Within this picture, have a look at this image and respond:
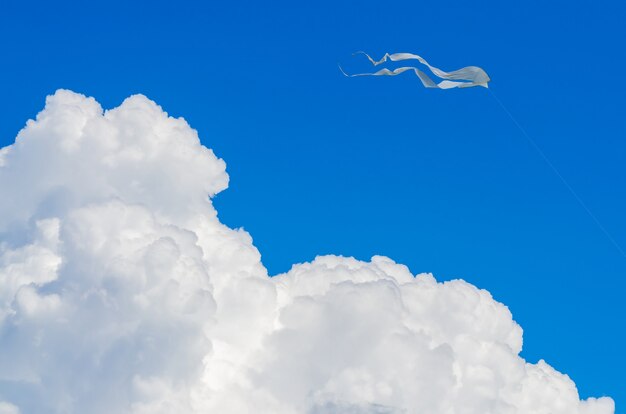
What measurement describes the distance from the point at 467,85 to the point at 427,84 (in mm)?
2984

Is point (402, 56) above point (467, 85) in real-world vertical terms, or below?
above

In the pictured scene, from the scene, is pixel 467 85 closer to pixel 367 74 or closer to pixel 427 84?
pixel 427 84

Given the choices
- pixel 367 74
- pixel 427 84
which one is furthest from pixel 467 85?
pixel 367 74

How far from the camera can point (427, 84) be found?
53.5m

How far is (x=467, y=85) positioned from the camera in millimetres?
52656

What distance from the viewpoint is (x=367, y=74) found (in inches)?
2024

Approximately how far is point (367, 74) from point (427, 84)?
5.19 metres

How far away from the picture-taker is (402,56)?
55.4 metres

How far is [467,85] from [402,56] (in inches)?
234

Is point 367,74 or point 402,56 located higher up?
point 402,56

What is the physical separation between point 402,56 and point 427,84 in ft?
11.7

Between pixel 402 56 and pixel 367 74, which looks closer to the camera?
pixel 367 74
